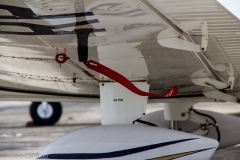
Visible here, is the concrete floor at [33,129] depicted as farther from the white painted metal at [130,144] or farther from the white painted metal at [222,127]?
the white painted metal at [130,144]

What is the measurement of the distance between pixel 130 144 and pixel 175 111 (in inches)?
88.8

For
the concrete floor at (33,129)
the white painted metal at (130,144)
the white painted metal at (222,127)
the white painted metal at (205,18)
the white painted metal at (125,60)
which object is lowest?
the concrete floor at (33,129)

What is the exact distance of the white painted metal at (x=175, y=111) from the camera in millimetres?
7910

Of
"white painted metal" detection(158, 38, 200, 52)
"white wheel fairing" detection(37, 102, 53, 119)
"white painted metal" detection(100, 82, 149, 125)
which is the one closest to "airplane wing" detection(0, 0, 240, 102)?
"white painted metal" detection(158, 38, 200, 52)

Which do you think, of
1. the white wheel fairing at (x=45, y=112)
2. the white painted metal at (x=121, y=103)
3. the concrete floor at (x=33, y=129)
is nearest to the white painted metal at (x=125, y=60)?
the white painted metal at (x=121, y=103)

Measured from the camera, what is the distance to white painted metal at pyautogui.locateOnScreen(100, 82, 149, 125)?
6.45 metres

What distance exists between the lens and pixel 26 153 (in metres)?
8.77

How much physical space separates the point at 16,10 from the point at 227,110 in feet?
34.4

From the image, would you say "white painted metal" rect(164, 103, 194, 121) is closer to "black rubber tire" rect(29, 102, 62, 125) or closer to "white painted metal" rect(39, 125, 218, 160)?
"white painted metal" rect(39, 125, 218, 160)

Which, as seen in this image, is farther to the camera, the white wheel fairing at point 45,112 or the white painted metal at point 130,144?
the white wheel fairing at point 45,112

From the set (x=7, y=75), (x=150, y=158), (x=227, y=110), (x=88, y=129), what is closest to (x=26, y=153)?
(x=7, y=75)

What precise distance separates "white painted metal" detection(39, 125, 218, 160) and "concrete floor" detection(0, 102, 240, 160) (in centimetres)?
193

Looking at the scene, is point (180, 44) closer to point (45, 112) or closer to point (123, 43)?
point (123, 43)

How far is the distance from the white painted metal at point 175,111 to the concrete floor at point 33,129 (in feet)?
2.28
